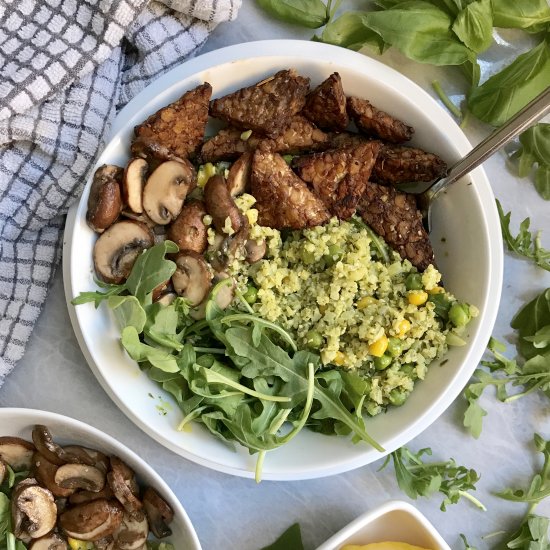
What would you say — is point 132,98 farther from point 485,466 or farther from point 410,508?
point 485,466

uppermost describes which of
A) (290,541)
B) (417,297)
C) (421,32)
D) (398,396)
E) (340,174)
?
(421,32)

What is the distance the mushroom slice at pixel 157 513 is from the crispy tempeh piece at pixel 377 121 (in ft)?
3.50

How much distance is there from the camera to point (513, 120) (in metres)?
1.44

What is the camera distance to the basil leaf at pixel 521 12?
1758mm

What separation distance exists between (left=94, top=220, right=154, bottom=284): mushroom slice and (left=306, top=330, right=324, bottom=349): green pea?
0.46 m

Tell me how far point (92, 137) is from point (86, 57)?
19cm

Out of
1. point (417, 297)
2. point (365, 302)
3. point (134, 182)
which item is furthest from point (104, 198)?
point (417, 297)

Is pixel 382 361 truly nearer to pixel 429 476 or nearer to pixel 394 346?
pixel 394 346

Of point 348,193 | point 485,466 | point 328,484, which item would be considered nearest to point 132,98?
point 348,193

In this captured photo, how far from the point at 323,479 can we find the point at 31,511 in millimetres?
763

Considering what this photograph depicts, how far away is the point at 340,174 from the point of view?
1676 millimetres

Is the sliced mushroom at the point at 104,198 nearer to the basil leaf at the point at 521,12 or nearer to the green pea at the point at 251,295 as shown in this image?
the green pea at the point at 251,295

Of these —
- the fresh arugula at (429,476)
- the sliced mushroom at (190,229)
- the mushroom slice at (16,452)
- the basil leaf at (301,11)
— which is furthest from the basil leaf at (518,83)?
the mushroom slice at (16,452)

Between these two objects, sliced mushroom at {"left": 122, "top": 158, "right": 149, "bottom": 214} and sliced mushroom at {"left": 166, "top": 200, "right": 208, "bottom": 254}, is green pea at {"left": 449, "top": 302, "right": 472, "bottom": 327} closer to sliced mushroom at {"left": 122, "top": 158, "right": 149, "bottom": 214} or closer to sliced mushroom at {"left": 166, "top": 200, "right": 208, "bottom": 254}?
sliced mushroom at {"left": 166, "top": 200, "right": 208, "bottom": 254}
